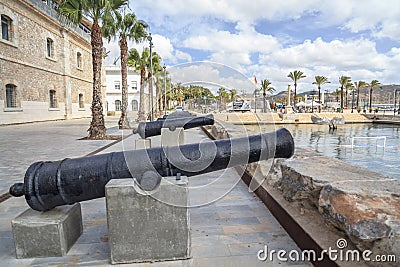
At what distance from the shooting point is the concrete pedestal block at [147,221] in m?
2.51

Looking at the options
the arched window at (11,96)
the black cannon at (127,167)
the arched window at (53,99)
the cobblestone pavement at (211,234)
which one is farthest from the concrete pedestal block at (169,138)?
the arched window at (53,99)

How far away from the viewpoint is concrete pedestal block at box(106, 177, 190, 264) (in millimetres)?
2506

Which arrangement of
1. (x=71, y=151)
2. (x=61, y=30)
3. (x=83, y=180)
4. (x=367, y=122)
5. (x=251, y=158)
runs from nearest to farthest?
(x=83, y=180), (x=251, y=158), (x=71, y=151), (x=61, y=30), (x=367, y=122)

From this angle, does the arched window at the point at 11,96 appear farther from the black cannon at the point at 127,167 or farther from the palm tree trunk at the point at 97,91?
the black cannon at the point at 127,167

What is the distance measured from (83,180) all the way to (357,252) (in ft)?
7.38

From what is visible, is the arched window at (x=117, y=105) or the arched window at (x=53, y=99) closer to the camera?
the arched window at (x=53, y=99)

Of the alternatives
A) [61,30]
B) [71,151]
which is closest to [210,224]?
[71,151]

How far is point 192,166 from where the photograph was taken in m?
2.74

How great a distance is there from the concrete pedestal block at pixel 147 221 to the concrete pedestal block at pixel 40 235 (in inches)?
20.2

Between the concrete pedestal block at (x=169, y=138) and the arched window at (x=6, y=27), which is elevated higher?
the arched window at (x=6, y=27)

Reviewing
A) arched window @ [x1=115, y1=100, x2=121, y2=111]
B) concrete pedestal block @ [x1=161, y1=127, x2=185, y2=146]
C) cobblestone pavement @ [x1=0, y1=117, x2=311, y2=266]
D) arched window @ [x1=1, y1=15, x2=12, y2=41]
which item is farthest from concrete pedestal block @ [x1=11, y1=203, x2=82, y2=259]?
arched window @ [x1=115, y1=100, x2=121, y2=111]

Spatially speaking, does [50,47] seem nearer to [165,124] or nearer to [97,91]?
[97,91]

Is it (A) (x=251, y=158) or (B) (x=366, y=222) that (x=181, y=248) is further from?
(B) (x=366, y=222)

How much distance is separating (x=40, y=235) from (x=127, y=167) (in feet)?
3.34
